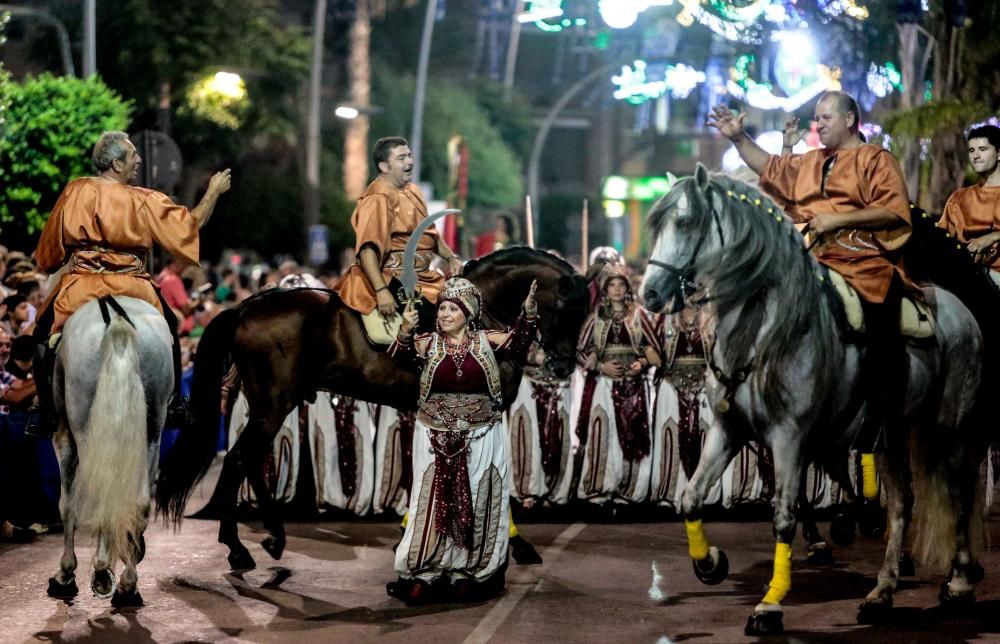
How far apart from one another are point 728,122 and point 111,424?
13.6ft

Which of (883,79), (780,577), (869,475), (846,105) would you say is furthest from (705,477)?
(883,79)

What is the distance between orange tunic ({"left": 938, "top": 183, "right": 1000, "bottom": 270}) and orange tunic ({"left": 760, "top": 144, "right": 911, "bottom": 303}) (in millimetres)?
1555

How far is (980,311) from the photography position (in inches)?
385

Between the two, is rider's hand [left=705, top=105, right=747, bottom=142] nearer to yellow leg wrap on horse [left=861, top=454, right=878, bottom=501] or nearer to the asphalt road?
the asphalt road

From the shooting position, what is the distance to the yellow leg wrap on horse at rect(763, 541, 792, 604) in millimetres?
8453

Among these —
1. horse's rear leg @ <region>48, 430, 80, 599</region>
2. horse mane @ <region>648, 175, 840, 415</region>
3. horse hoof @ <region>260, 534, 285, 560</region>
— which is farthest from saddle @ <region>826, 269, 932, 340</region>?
horse's rear leg @ <region>48, 430, 80, 599</region>

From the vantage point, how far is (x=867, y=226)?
8.76m

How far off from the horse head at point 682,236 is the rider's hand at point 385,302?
9.08 feet

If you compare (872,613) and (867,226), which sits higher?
(867,226)

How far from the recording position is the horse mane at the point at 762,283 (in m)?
8.43

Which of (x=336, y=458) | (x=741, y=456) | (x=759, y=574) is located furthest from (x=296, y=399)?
(x=741, y=456)

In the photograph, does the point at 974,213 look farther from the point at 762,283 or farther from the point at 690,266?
the point at 690,266

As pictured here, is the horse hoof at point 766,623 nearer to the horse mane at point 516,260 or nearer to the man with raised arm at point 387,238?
the horse mane at point 516,260

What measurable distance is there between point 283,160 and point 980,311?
46.0 metres
